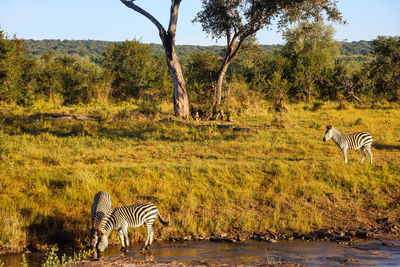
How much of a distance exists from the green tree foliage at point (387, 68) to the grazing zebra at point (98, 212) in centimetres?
2389

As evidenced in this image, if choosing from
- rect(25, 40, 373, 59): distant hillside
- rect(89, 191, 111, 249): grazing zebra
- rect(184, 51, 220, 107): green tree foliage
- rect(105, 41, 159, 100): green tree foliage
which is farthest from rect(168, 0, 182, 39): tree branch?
rect(25, 40, 373, 59): distant hillside

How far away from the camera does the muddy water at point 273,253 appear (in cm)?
782

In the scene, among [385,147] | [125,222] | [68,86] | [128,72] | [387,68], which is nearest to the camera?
[125,222]

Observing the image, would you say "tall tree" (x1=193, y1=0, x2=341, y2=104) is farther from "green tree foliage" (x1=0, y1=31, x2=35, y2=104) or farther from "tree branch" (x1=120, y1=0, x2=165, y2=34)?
"green tree foliage" (x1=0, y1=31, x2=35, y2=104)

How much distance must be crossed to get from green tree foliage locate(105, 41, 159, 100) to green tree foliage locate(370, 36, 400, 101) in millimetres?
16884

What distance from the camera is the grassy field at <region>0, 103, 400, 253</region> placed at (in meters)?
9.58

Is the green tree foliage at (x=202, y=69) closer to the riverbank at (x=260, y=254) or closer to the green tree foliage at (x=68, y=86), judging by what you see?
the green tree foliage at (x=68, y=86)

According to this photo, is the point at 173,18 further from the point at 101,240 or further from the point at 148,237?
the point at 101,240

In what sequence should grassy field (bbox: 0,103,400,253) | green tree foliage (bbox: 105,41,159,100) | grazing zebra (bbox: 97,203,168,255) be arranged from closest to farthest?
1. grazing zebra (bbox: 97,203,168,255)
2. grassy field (bbox: 0,103,400,253)
3. green tree foliage (bbox: 105,41,159,100)

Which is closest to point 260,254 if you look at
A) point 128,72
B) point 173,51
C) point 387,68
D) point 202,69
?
point 173,51

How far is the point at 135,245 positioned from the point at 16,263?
2423mm

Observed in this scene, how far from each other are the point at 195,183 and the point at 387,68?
72.5ft

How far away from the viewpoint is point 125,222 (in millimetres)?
8234

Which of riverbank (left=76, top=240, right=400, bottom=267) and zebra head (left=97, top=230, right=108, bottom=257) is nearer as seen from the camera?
riverbank (left=76, top=240, right=400, bottom=267)
